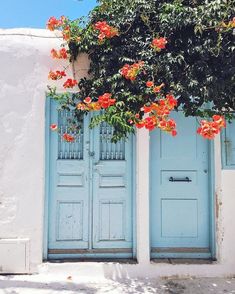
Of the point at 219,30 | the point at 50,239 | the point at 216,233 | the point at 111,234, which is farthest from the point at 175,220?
the point at 219,30

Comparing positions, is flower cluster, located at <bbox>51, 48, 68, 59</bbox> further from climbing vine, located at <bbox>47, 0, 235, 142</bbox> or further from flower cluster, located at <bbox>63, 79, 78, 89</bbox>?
flower cluster, located at <bbox>63, 79, 78, 89</bbox>

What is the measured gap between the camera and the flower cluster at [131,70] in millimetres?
3513

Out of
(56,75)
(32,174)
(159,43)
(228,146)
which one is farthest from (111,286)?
(159,43)

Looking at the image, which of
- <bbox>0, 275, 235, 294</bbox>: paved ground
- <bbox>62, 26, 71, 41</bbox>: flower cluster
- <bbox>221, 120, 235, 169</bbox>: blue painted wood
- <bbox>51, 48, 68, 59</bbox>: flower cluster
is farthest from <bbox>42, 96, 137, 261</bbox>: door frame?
<bbox>221, 120, 235, 169</bbox>: blue painted wood

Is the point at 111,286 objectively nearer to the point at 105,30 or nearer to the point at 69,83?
the point at 69,83

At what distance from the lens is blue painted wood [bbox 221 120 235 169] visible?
4410 mm

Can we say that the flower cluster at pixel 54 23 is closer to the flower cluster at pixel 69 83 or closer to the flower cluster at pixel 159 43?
the flower cluster at pixel 69 83

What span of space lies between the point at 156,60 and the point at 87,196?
1.86m

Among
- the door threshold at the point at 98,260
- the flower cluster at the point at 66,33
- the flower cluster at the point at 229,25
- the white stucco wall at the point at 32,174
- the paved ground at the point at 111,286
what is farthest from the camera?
the door threshold at the point at 98,260

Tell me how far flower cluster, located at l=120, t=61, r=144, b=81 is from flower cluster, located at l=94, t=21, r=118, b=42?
1.48ft

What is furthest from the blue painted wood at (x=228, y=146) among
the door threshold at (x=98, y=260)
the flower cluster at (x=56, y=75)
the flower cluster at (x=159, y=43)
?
the flower cluster at (x=56, y=75)

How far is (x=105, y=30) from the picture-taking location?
12.4ft

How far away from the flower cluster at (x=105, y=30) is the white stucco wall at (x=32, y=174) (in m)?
0.63

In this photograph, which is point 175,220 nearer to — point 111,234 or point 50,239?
point 111,234
